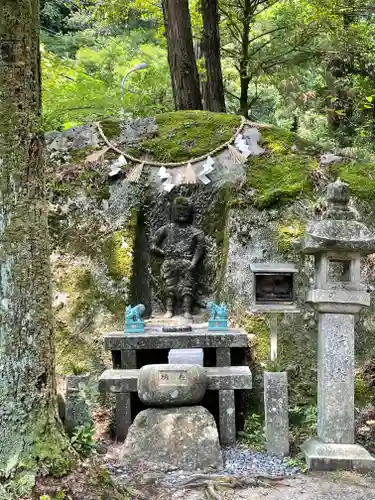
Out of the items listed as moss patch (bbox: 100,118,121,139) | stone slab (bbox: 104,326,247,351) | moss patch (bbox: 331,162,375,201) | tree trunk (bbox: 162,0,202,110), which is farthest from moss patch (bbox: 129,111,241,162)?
stone slab (bbox: 104,326,247,351)

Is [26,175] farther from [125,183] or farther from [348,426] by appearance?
[125,183]

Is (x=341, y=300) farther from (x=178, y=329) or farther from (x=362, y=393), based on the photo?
(x=178, y=329)

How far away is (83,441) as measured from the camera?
3818 mm

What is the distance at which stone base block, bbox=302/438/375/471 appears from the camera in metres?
4.72

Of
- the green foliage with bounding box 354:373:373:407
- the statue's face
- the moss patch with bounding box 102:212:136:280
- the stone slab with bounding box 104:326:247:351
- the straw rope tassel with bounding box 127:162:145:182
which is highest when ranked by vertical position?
the straw rope tassel with bounding box 127:162:145:182

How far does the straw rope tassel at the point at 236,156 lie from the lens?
25.1ft

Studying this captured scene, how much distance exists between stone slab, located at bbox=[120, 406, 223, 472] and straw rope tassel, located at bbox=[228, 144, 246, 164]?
3.86 metres

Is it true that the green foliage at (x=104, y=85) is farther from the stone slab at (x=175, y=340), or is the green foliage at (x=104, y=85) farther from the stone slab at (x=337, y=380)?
the stone slab at (x=337, y=380)

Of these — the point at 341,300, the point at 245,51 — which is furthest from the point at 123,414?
the point at 245,51

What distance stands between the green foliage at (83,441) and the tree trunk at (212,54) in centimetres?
800

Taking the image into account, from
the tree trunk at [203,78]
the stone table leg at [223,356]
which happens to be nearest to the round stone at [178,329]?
the stone table leg at [223,356]

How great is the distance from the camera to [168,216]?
7.64 metres

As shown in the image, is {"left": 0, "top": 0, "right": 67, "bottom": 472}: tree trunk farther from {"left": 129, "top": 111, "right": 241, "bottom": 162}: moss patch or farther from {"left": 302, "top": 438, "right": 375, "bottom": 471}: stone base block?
{"left": 129, "top": 111, "right": 241, "bottom": 162}: moss patch

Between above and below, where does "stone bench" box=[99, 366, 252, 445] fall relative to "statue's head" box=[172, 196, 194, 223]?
below
